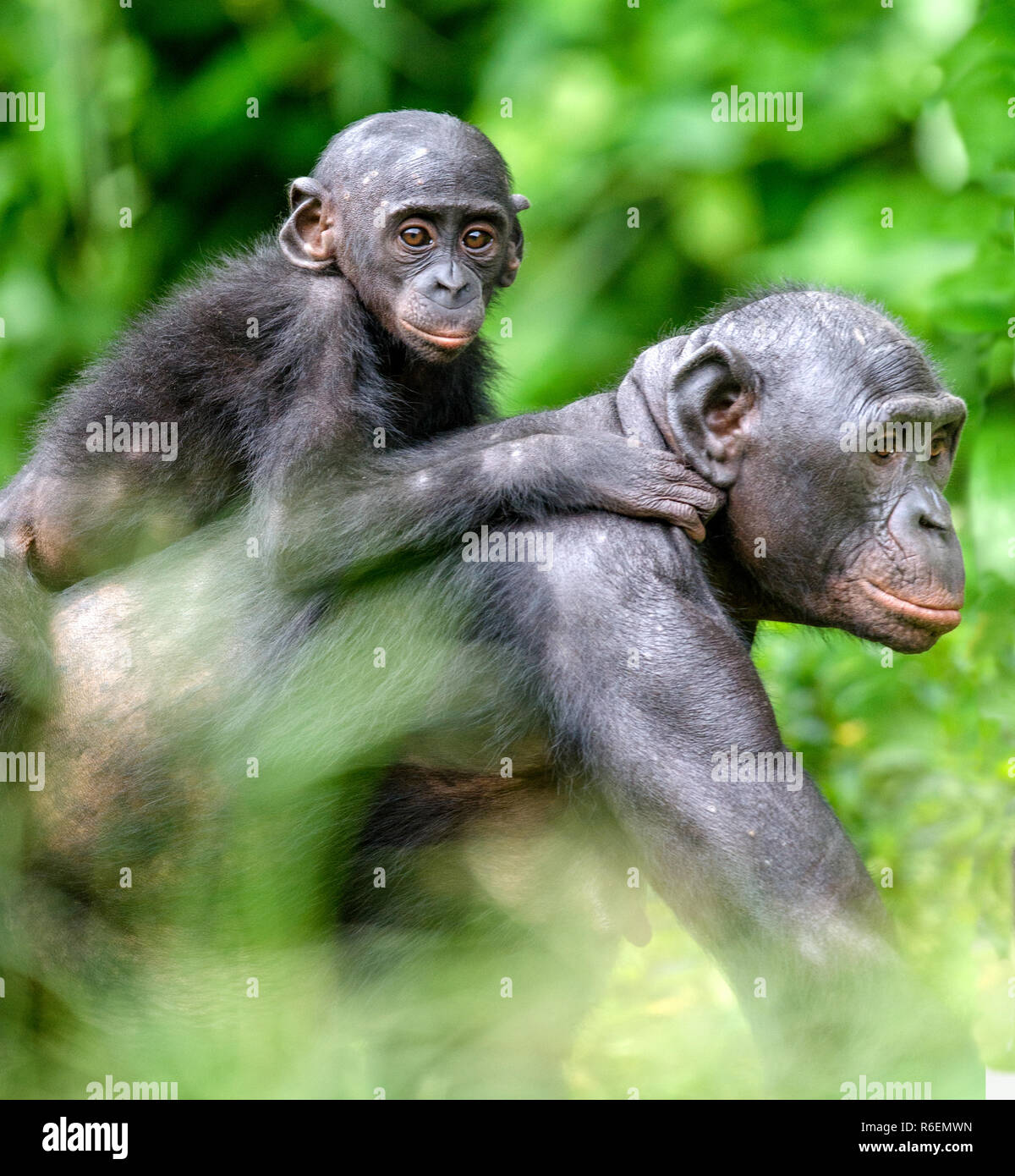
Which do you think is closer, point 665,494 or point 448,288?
point 665,494

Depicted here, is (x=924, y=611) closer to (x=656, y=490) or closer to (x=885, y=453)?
(x=885, y=453)

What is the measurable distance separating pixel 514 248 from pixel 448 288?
561mm

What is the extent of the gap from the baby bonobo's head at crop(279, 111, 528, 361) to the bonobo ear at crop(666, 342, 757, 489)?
0.87 meters

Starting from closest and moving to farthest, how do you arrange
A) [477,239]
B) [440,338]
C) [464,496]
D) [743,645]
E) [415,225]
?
[743,645], [464,496], [440,338], [415,225], [477,239]

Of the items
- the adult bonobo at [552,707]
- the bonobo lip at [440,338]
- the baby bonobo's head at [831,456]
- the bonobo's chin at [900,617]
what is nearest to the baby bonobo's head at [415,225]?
the bonobo lip at [440,338]

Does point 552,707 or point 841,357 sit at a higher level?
point 841,357

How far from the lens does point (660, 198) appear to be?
24.0 ft

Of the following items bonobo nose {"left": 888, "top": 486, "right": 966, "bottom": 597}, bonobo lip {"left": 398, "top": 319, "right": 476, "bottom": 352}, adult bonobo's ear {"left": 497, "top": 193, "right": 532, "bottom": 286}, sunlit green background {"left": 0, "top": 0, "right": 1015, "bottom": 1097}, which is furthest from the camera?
sunlit green background {"left": 0, "top": 0, "right": 1015, "bottom": 1097}

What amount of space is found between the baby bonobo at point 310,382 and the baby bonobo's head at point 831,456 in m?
0.32

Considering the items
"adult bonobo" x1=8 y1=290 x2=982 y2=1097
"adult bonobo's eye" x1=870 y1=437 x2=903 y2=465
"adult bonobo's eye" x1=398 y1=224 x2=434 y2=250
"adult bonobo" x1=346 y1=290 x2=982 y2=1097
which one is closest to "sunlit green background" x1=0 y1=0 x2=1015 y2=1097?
"adult bonobo" x1=8 y1=290 x2=982 y2=1097

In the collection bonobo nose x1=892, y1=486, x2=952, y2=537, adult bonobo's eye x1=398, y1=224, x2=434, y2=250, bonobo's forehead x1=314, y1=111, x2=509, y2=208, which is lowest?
bonobo nose x1=892, y1=486, x2=952, y2=537

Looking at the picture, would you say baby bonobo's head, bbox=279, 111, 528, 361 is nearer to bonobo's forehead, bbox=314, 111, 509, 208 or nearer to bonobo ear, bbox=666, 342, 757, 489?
bonobo's forehead, bbox=314, 111, 509, 208

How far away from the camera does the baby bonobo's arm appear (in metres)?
3.65

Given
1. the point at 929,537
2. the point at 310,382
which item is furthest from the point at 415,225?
the point at 929,537
